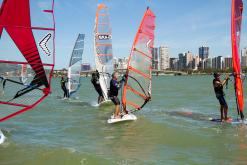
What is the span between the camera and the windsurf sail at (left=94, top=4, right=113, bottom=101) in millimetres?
16370

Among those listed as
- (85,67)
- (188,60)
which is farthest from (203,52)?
(85,67)

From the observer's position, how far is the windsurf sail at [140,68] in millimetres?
11031

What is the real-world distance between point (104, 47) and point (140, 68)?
18.2 ft

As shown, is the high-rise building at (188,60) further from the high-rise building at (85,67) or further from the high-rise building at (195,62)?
the high-rise building at (85,67)

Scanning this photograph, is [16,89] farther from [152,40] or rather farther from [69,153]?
[152,40]

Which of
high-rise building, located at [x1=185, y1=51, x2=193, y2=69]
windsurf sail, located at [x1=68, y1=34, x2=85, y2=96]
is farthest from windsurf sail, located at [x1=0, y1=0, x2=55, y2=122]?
high-rise building, located at [x1=185, y1=51, x2=193, y2=69]

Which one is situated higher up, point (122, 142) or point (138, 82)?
point (138, 82)

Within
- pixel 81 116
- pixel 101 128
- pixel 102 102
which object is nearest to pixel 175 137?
pixel 101 128

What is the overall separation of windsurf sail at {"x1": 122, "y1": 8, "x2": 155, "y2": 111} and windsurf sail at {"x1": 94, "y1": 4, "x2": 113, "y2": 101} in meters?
5.04

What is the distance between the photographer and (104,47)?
16.5 metres

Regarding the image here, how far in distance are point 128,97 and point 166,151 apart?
4266 mm

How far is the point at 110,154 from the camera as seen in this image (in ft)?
22.1

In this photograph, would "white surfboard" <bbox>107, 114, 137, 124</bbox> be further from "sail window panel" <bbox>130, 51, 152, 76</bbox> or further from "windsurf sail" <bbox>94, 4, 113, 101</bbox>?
"windsurf sail" <bbox>94, 4, 113, 101</bbox>

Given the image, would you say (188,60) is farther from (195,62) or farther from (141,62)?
(141,62)
